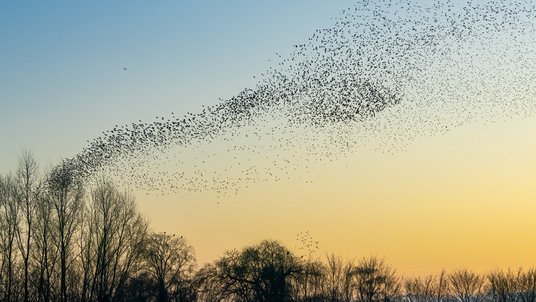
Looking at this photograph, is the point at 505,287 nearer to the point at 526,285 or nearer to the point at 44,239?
the point at 526,285

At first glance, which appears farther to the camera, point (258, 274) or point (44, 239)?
point (258, 274)

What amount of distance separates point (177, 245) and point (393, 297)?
34.9 meters

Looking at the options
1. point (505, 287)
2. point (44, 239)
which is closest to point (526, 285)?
point (505, 287)

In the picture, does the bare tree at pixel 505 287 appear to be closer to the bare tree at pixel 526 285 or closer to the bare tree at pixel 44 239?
the bare tree at pixel 526 285

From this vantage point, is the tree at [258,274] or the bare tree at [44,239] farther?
the tree at [258,274]

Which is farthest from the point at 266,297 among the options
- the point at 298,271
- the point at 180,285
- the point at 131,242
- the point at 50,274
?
the point at 50,274

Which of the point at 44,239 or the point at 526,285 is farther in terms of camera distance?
the point at 526,285

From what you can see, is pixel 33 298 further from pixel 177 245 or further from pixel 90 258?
pixel 177 245

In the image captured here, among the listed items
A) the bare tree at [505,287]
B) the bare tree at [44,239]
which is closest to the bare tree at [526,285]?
the bare tree at [505,287]

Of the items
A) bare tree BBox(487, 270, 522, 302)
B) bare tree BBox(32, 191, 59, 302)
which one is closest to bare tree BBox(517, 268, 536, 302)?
bare tree BBox(487, 270, 522, 302)

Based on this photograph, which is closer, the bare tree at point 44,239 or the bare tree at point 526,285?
the bare tree at point 44,239

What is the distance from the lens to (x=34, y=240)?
68250mm

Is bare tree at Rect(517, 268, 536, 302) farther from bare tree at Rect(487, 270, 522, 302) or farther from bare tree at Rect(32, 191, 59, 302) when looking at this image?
bare tree at Rect(32, 191, 59, 302)

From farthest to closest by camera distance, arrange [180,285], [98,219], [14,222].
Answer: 1. [180,285]
2. [98,219]
3. [14,222]
